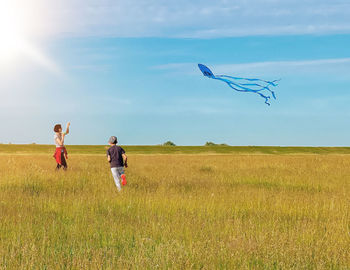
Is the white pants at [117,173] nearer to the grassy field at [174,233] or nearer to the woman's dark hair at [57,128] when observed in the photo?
the grassy field at [174,233]

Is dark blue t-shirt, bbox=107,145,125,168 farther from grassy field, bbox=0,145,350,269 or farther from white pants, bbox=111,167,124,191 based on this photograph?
grassy field, bbox=0,145,350,269

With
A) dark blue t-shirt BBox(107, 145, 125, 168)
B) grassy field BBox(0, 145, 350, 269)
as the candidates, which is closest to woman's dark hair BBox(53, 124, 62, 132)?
dark blue t-shirt BBox(107, 145, 125, 168)

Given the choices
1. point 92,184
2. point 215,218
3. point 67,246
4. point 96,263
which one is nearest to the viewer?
point 96,263

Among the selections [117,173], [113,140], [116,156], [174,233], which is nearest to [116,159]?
[116,156]

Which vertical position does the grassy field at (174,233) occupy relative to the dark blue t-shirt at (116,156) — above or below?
below

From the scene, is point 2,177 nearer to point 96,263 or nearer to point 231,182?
point 231,182

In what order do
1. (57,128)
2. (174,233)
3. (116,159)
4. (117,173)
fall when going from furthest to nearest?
(57,128) → (117,173) → (116,159) → (174,233)

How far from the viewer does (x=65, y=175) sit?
1382 cm

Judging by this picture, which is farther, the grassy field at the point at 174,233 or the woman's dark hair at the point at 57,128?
the woman's dark hair at the point at 57,128

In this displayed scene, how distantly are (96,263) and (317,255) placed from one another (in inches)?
108

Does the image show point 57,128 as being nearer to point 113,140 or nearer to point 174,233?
point 113,140

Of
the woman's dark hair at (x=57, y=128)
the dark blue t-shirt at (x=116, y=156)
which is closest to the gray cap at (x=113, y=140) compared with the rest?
the dark blue t-shirt at (x=116, y=156)

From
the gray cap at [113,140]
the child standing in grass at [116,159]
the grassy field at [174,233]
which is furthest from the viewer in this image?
the gray cap at [113,140]

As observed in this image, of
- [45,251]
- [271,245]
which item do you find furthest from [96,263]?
[271,245]
